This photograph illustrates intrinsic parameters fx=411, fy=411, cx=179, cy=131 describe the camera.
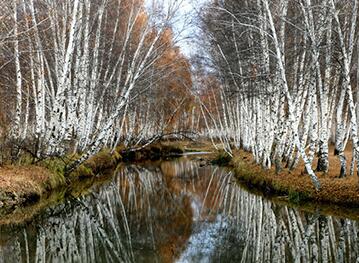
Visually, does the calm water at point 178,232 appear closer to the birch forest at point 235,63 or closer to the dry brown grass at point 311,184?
the dry brown grass at point 311,184

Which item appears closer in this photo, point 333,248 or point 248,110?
point 333,248

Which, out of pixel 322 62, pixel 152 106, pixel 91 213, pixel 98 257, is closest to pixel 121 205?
pixel 91 213

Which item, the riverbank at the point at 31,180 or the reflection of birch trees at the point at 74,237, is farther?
the riverbank at the point at 31,180

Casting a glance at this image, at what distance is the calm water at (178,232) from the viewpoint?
26.7 ft

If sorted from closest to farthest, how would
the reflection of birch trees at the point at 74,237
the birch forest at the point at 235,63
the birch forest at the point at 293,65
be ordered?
the reflection of birch trees at the point at 74,237, the birch forest at the point at 293,65, the birch forest at the point at 235,63

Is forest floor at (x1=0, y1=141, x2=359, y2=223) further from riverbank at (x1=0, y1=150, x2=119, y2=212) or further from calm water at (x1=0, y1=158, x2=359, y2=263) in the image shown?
calm water at (x1=0, y1=158, x2=359, y2=263)

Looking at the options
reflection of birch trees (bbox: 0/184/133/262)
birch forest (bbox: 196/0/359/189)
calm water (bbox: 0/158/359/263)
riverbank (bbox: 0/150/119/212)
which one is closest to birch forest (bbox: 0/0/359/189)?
birch forest (bbox: 196/0/359/189)

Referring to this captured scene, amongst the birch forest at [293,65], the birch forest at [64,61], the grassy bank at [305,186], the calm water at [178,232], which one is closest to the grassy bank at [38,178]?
the birch forest at [64,61]

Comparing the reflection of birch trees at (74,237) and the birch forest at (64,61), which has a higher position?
the birch forest at (64,61)

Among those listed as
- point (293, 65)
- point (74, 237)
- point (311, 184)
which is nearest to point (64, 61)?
point (74, 237)

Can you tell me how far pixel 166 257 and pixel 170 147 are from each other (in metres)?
32.5

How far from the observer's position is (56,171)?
1675 cm

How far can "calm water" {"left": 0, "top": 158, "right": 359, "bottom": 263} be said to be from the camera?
8.12 meters

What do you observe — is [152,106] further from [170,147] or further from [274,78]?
[274,78]
